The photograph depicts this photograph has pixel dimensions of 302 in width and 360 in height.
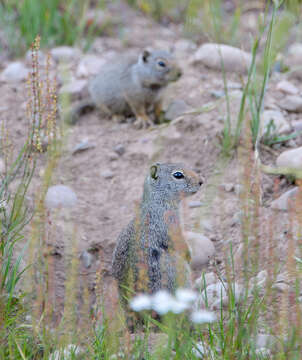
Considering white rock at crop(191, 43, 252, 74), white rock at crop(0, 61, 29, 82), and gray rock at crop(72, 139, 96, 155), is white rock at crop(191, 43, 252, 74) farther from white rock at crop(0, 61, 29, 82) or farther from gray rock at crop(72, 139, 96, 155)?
white rock at crop(0, 61, 29, 82)

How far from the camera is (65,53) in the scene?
21.9 ft

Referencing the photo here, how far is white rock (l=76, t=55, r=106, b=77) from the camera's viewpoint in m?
6.64

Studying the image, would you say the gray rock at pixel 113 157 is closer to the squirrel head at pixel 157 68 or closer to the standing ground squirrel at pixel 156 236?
the squirrel head at pixel 157 68

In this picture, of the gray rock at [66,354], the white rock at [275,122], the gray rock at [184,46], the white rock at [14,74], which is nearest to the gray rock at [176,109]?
the white rock at [275,122]

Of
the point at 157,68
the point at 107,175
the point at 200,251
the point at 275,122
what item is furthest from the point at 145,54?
the point at 200,251

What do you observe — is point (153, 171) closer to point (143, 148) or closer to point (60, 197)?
point (60, 197)

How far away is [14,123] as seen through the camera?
5578 mm

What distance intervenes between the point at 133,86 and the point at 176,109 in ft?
2.68

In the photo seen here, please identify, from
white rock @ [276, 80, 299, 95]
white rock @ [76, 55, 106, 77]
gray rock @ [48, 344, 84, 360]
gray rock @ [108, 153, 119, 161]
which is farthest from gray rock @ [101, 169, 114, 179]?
gray rock @ [48, 344, 84, 360]

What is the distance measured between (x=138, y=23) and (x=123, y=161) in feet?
10.9

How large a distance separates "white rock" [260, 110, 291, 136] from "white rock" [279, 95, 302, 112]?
192mm

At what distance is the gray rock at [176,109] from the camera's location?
5477mm

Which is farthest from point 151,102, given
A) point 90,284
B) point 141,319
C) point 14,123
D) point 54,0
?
point 141,319

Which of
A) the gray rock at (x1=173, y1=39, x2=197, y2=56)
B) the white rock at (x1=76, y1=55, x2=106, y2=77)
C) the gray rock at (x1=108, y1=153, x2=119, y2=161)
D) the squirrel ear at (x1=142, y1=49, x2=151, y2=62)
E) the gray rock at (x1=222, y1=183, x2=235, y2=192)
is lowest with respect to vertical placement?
the gray rock at (x1=108, y1=153, x2=119, y2=161)
